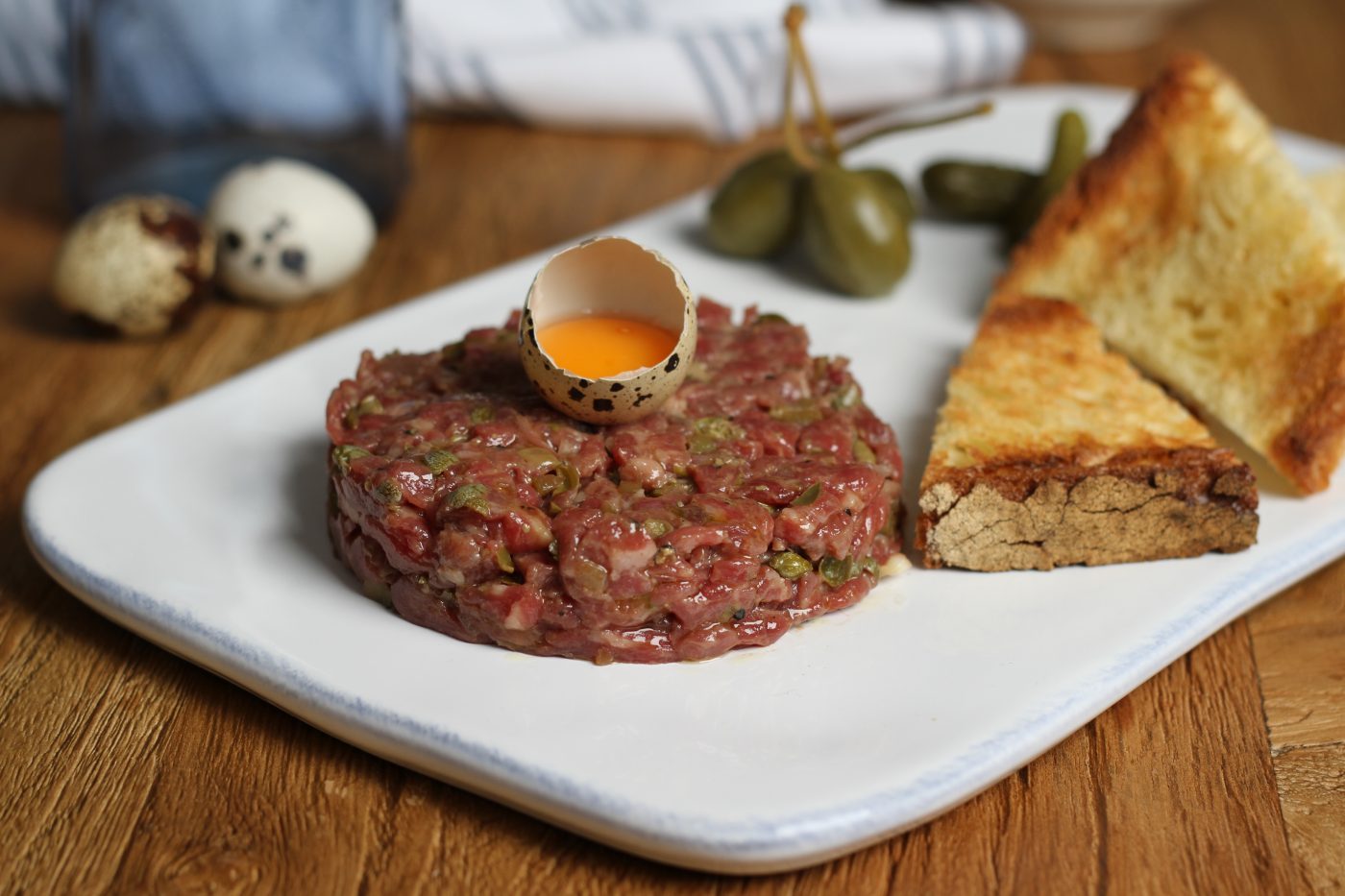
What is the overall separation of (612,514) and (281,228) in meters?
2.24

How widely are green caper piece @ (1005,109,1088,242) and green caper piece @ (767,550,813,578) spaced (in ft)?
7.42

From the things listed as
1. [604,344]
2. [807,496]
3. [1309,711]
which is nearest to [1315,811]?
[1309,711]

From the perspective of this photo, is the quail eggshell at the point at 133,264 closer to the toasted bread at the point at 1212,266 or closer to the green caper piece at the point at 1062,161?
the toasted bread at the point at 1212,266

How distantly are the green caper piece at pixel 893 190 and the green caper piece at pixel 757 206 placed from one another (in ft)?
0.89

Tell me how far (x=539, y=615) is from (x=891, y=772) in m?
0.81

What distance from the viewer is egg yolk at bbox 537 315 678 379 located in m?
3.42

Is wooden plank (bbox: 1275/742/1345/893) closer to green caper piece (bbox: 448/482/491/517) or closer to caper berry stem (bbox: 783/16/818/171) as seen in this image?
green caper piece (bbox: 448/482/491/517)

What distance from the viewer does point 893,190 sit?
4.94m

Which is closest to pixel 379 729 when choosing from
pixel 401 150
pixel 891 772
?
pixel 891 772

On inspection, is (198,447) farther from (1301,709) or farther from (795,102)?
(795,102)

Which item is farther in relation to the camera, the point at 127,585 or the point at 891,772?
the point at 127,585

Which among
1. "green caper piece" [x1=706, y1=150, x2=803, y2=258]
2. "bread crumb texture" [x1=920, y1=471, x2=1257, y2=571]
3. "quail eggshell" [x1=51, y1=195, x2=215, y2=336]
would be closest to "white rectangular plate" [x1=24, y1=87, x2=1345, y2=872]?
"bread crumb texture" [x1=920, y1=471, x2=1257, y2=571]

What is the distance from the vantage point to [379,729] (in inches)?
117

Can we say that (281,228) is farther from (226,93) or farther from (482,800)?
(482,800)
